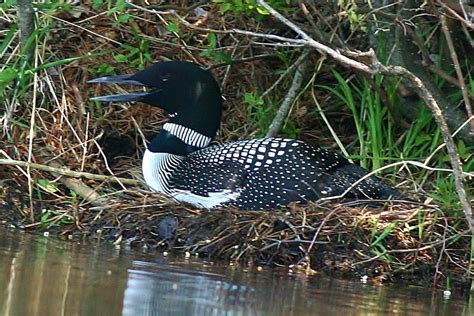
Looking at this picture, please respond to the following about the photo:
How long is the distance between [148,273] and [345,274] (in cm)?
109

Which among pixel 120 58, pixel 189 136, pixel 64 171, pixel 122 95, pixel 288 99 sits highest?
pixel 120 58

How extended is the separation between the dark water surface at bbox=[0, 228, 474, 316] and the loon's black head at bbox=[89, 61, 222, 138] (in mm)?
1269

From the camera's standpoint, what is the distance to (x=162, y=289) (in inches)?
205

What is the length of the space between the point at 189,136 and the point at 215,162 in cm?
50

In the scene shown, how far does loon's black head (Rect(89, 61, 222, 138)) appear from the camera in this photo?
7.48 m

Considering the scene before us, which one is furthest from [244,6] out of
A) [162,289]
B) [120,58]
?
[162,289]

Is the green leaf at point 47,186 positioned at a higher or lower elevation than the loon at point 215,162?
lower

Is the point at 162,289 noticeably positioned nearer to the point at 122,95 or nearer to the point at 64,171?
the point at 64,171

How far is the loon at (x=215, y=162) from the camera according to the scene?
688 centimetres

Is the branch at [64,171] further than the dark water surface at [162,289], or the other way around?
the branch at [64,171]

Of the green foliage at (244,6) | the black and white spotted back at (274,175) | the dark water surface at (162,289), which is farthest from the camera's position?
the green foliage at (244,6)

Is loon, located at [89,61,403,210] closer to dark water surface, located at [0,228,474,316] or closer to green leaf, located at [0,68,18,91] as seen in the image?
green leaf, located at [0,68,18,91]

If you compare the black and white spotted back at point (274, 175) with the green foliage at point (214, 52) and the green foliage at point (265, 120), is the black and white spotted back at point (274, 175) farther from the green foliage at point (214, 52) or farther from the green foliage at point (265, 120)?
the green foliage at point (214, 52)

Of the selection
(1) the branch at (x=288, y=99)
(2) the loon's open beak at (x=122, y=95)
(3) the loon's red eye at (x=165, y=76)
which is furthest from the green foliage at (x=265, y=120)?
(2) the loon's open beak at (x=122, y=95)
